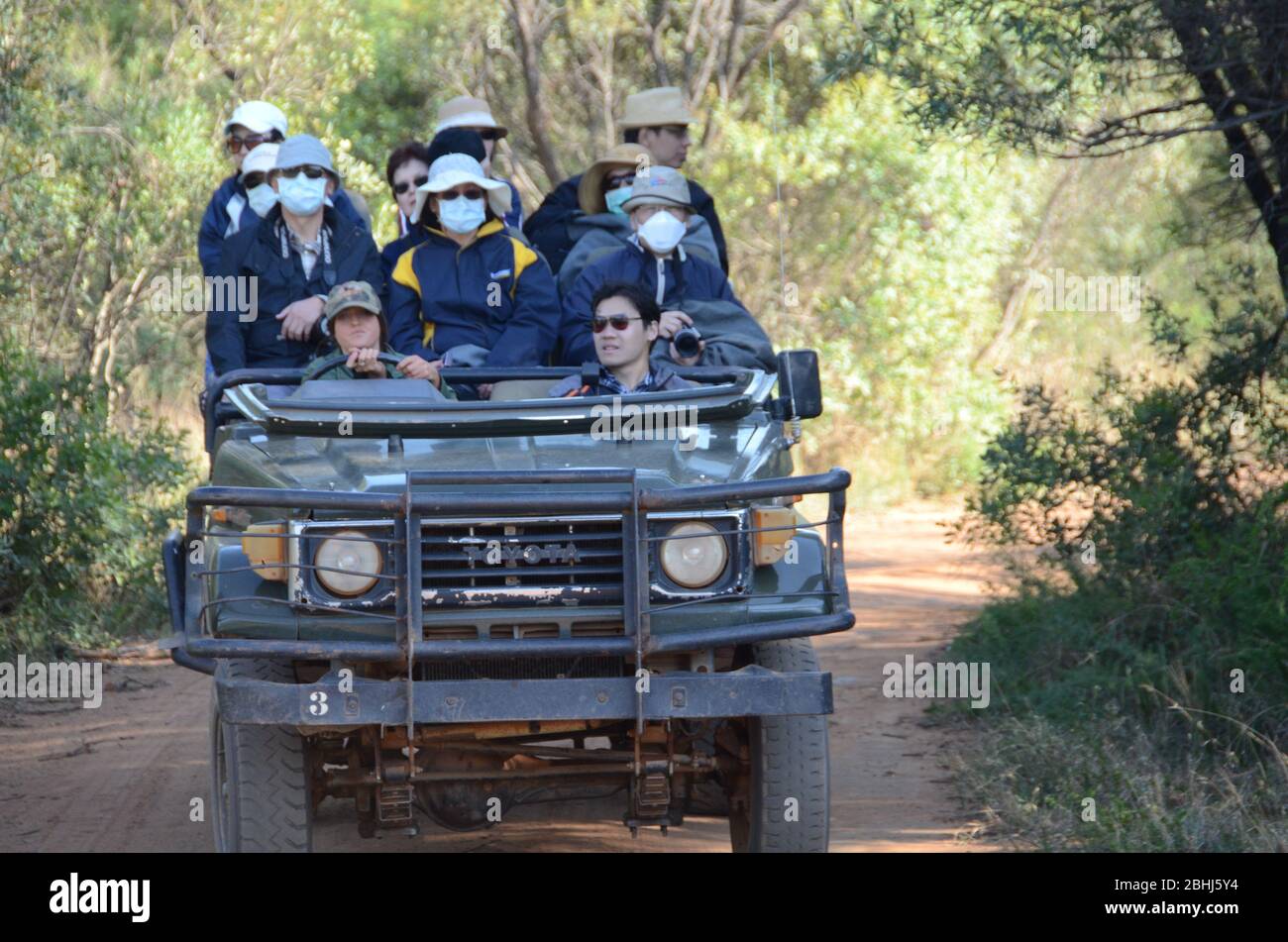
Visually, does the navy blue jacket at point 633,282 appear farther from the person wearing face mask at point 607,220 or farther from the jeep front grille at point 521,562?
the jeep front grille at point 521,562

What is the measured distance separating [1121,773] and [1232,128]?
10.6 feet

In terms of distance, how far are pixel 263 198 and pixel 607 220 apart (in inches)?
63.4

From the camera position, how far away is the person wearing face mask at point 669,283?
22.3 ft

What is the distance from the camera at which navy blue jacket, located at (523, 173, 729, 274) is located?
8.40 meters

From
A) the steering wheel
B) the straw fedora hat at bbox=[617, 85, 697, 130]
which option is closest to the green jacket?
the steering wheel

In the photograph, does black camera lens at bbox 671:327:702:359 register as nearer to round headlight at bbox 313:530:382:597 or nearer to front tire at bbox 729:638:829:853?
front tire at bbox 729:638:829:853

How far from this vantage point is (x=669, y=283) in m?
7.18

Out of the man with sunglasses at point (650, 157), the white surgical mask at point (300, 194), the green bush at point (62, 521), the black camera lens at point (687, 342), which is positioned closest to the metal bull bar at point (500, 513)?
the black camera lens at point (687, 342)

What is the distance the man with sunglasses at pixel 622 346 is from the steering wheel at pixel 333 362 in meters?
0.58

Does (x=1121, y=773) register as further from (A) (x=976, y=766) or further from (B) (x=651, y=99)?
(B) (x=651, y=99)

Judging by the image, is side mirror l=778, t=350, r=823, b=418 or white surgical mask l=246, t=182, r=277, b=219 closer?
side mirror l=778, t=350, r=823, b=418

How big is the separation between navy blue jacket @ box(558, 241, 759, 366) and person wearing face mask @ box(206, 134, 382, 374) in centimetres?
83

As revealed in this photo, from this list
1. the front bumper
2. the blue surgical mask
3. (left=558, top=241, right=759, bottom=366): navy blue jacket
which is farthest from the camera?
the blue surgical mask

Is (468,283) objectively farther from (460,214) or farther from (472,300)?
(460,214)
